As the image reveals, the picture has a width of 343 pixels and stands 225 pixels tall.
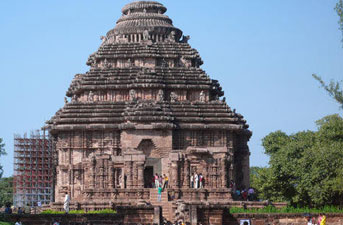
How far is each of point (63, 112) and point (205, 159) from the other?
540 inches

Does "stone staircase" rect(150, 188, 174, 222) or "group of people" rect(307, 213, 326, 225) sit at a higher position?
"stone staircase" rect(150, 188, 174, 222)

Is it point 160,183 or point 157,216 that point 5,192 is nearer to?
point 160,183

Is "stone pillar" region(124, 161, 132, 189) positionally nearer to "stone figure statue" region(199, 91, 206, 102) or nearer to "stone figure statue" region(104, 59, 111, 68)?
"stone figure statue" region(199, 91, 206, 102)

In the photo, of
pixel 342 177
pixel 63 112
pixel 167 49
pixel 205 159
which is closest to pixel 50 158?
pixel 63 112

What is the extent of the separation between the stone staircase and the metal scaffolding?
2109 cm

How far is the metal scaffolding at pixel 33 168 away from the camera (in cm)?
7569

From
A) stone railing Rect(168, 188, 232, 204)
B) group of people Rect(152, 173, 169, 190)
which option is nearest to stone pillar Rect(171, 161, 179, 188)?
group of people Rect(152, 173, 169, 190)

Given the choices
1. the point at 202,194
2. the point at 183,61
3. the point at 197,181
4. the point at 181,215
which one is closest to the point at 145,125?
the point at 197,181

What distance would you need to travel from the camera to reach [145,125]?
2559 inches

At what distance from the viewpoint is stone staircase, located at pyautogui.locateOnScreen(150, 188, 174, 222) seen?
5085 cm

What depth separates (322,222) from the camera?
43.8m

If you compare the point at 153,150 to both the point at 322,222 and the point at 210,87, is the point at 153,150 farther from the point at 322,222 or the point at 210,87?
the point at 322,222

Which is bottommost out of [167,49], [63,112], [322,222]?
[322,222]

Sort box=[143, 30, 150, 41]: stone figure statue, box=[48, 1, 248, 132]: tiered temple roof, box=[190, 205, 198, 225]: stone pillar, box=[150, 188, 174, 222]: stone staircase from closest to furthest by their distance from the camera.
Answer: box=[190, 205, 198, 225]: stone pillar, box=[150, 188, 174, 222]: stone staircase, box=[48, 1, 248, 132]: tiered temple roof, box=[143, 30, 150, 41]: stone figure statue
